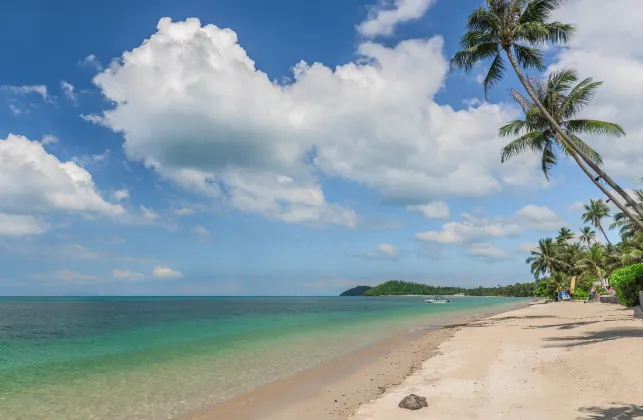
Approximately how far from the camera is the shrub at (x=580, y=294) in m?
69.7

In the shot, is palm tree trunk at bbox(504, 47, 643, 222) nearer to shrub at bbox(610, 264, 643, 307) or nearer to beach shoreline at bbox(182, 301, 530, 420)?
beach shoreline at bbox(182, 301, 530, 420)

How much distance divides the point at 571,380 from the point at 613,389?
1.51 meters

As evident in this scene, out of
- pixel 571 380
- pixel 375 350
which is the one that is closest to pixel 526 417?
pixel 571 380

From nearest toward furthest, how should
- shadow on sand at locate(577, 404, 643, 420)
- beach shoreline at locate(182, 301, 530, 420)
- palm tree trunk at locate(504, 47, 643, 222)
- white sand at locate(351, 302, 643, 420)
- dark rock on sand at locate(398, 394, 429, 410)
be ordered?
shadow on sand at locate(577, 404, 643, 420)
white sand at locate(351, 302, 643, 420)
dark rock on sand at locate(398, 394, 429, 410)
beach shoreline at locate(182, 301, 530, 420)
palm tree trunk at locate(504, 47, 643, 222)

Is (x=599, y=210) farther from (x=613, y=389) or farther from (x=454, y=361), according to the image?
(x=613, y=389)

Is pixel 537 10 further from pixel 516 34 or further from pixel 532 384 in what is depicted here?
pixel 532 384

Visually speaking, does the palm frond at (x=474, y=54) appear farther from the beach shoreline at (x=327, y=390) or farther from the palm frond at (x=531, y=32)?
the beach shoreline at (x=327, y=390)

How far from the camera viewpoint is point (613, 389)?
10.0m

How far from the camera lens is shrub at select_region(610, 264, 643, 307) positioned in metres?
27.4

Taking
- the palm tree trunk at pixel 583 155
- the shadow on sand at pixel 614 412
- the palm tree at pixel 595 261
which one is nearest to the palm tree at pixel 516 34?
the palm tree trunk at pixel 583 155

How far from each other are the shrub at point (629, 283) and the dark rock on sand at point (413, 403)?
2522 centimetres

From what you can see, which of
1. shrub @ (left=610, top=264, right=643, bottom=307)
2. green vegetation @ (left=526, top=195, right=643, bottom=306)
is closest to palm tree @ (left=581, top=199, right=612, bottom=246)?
green vegetation @ (left=526, top=195, right=643, bottom=306)

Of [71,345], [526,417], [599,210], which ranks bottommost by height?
[71,345]

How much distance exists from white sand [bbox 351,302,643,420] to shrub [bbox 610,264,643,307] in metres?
12.3
